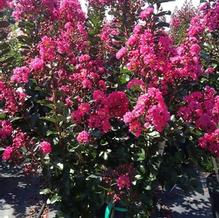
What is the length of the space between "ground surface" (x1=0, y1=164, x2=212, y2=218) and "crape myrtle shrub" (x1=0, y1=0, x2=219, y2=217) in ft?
3.11

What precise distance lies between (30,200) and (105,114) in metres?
2.29

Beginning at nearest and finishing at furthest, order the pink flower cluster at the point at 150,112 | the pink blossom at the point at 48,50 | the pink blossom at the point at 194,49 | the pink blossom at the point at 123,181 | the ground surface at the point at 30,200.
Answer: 1. the pink flower cluster at the point at 150,112
2. the pink blossom at the point at 123,181
3. the pink blossom at the point at 48,50
4. the pink blossom at the point at 194,49
5. the ground surface at the point at 30,200

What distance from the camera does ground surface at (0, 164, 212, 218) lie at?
4.56 meters

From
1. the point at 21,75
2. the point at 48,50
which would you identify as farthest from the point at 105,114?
the point at 21,75

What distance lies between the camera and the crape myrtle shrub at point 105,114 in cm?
311

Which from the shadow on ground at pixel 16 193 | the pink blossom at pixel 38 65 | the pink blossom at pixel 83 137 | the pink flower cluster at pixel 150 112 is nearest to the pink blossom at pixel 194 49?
the pink flower cluster at pixel 150 112

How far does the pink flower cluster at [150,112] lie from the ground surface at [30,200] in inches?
74.9

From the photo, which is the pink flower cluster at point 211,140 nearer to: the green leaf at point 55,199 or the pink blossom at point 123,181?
the pink blossom at point 123,181

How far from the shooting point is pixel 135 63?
3.16 metres


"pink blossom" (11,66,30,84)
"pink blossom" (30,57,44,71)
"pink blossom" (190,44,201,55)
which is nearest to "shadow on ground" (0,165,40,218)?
"pink blossom" (11,66,30,84)

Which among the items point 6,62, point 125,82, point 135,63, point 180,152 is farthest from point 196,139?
point 6,62

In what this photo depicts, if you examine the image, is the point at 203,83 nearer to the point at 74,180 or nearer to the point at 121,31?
the point at 121,31

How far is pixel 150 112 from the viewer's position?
2.73m

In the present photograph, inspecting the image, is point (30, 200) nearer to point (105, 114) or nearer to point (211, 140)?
point (105, 114)
